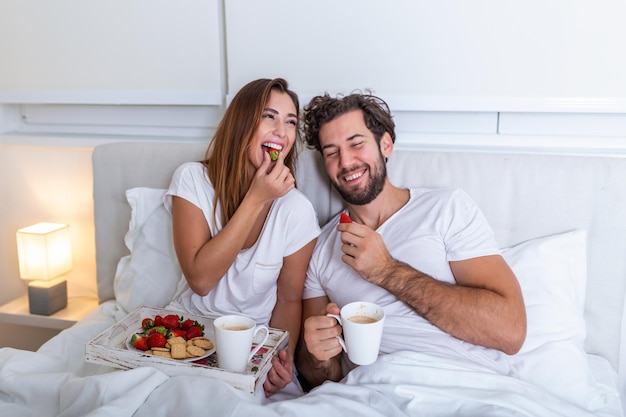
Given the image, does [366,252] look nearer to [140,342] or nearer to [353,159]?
[353,159]

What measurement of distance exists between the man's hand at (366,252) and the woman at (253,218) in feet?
0.75

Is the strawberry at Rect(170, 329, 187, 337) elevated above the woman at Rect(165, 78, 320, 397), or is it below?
below

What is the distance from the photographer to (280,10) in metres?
1.87

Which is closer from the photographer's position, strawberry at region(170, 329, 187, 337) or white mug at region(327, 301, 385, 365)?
white mug at region(327, 301, 385, 365)

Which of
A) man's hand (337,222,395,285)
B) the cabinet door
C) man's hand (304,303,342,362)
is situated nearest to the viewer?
man's hand (304,303,342,362)

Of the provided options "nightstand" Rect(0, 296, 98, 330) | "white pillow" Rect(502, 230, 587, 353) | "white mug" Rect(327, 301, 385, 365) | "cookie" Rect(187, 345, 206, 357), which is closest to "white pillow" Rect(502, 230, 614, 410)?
"white pillow" Rect(502, 230, 587, 353)

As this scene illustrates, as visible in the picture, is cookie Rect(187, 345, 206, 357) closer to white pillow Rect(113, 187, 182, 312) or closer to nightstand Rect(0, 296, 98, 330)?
white pillow Rect(113, 187, 182, 312)

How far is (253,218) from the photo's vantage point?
1.55 meters

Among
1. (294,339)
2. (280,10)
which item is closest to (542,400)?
(294,339)

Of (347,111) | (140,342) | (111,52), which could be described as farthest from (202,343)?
(111,52)

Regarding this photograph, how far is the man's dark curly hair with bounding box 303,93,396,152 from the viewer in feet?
5.27

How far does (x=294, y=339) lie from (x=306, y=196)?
0.44m

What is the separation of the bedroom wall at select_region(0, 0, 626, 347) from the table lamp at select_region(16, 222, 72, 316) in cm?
13

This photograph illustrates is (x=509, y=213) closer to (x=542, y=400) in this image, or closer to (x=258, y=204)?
(x=542, y=400)
